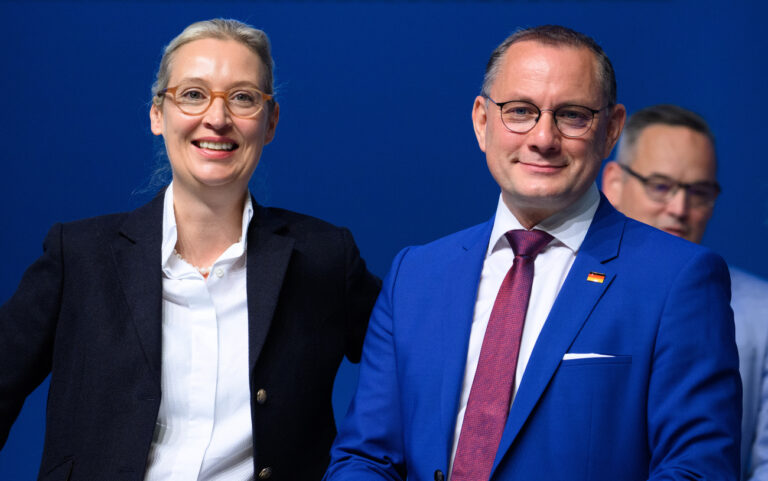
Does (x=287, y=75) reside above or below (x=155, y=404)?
above

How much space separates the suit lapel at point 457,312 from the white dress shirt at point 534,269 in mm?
21

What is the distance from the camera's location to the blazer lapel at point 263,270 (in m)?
2.34

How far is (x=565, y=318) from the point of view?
6.61ft

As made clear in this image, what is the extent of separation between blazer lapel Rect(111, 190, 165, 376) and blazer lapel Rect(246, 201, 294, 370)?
23 cm

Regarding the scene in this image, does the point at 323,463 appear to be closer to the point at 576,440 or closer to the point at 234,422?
the point at 234,422

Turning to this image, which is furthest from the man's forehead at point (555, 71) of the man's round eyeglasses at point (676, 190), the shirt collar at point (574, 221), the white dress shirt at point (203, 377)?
the man's round eyeglasses at point (676, 190)

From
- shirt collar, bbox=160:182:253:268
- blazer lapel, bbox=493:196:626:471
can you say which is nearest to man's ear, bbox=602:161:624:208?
blazer lapel, bbox=493:196:626:471

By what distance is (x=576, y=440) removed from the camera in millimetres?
1929

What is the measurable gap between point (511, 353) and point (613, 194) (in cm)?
148

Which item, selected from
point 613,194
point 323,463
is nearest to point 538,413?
point 323,463

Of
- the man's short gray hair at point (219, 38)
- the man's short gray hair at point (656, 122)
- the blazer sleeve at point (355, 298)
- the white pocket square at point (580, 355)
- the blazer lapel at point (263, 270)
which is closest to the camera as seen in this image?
the white pocket square at point (580, 355)

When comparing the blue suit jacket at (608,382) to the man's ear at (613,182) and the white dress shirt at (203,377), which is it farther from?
the man's ear at (613,182)

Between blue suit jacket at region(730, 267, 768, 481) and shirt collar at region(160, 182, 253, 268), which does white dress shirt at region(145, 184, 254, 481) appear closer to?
shirt collar at region(160, 182, 253, 268)

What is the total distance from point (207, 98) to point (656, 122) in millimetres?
1700
